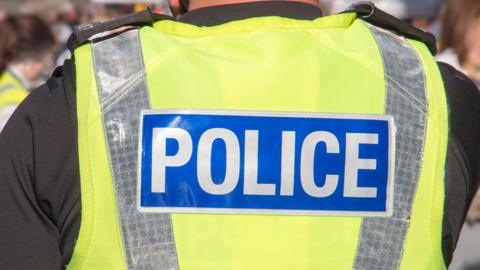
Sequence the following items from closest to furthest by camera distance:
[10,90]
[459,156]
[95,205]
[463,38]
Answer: [95,205], [459,156], [463,38], [10,90]

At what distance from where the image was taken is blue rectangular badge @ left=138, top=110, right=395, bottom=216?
179cm

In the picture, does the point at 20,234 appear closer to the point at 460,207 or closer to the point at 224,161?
the point at 224,161

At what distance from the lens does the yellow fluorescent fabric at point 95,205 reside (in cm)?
176

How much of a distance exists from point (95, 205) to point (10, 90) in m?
4.27

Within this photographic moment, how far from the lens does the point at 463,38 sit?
430cm

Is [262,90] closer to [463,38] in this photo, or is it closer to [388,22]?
[388,22]

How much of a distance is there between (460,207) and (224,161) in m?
0.50

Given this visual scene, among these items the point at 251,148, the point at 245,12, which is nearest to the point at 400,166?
the point at 251,148

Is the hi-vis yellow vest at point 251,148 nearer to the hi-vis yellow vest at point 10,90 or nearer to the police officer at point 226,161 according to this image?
the police officer at point 226,161

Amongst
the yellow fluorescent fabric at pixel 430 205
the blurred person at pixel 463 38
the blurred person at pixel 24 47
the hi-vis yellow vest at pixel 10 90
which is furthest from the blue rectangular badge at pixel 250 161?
the blurred person at pixel 24 47

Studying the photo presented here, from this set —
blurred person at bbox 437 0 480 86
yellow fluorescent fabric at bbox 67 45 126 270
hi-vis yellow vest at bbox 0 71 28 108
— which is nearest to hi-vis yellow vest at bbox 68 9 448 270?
yellow fluorescent fabric at bbox 67 45 126 270

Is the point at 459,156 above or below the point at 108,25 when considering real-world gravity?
below

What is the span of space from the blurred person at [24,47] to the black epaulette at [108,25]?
15.2 feet

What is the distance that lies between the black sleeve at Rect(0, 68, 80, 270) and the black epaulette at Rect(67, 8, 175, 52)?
0.38 feet
